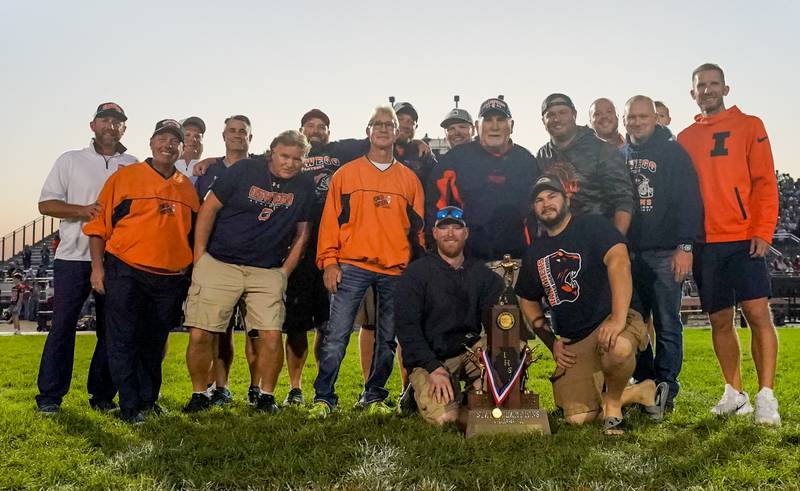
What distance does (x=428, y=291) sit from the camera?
17.5 feet

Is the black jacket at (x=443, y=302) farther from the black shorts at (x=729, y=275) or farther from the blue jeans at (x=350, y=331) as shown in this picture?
the black shorts at (x=729, y=275)

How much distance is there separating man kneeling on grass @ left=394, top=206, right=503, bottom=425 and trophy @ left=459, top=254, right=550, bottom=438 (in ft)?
0.89

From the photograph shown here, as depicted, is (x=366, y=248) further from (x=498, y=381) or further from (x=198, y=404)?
(x=198, y=404)

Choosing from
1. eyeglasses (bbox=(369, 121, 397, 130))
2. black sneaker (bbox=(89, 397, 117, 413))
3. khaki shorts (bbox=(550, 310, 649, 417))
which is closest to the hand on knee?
khaki shorts (bbox=(550, 310, 649, 417))

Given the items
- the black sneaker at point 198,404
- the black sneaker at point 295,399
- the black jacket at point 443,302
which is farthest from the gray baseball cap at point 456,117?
the black sneaker at point 198,404

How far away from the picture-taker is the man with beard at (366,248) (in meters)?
5.83

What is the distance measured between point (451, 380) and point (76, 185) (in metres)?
3.79

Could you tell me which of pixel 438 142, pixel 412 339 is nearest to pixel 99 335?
pixel 412 339

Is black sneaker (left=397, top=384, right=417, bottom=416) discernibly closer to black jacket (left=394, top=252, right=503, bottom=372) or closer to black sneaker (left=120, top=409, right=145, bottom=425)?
black jacket (left=394, top=252, right=503, bottom=372)

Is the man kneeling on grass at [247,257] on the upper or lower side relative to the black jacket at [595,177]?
lower

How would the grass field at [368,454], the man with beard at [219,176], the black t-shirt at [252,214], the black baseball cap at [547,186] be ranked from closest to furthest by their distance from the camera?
the grass field at [368,454]
the black baseball cap at [547,186]
the black t-shirt at [252,214]
the man with beard at [219,176]

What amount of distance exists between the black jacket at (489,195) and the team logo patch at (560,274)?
0.69m

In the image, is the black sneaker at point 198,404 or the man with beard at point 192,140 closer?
the black sneaker at point 198,404

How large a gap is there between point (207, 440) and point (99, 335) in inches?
86.5
